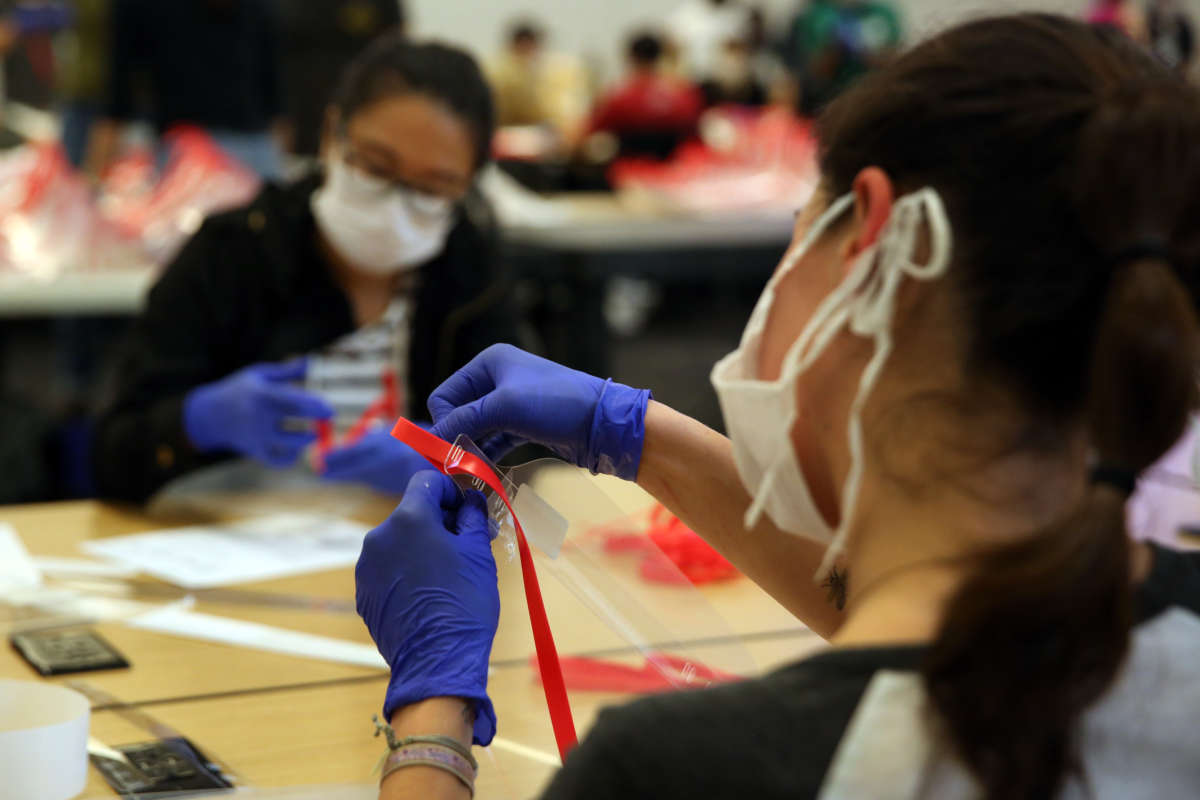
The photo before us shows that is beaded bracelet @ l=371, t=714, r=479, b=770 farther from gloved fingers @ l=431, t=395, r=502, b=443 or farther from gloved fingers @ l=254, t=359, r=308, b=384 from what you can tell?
gloved fingers @ l=254, t=359, r=308, b=384

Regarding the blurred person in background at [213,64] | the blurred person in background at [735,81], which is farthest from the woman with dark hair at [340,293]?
the blurred person in background at [735,81]

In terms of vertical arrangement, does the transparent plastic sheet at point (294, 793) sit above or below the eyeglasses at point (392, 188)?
below

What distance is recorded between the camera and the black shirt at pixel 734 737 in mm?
576

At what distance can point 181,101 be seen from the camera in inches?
146

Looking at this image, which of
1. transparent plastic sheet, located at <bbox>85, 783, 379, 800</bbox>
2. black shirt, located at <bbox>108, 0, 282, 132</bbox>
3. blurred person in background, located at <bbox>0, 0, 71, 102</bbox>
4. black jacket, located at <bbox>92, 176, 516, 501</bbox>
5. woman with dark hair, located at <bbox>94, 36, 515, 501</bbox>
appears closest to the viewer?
transparent plastic sheet, located at <bbox>85, 783, 379, 800</bbox>

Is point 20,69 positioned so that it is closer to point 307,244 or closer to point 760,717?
point 307,244

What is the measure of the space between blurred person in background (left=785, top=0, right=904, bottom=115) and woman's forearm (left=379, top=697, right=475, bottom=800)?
163 inches

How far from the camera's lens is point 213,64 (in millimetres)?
3709

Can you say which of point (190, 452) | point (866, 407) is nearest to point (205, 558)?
point (190, 452)

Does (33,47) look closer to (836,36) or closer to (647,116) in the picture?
(647,116)

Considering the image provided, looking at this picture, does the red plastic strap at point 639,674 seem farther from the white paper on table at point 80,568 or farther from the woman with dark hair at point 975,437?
the white paper on table at point 80,568

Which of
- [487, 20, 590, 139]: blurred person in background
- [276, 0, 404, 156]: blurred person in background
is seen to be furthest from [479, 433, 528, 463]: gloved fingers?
[487, 20, 590, 139]: blurred person in background

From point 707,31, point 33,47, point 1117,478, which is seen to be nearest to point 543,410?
point 1117,478

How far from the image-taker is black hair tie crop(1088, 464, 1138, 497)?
1.92ft
